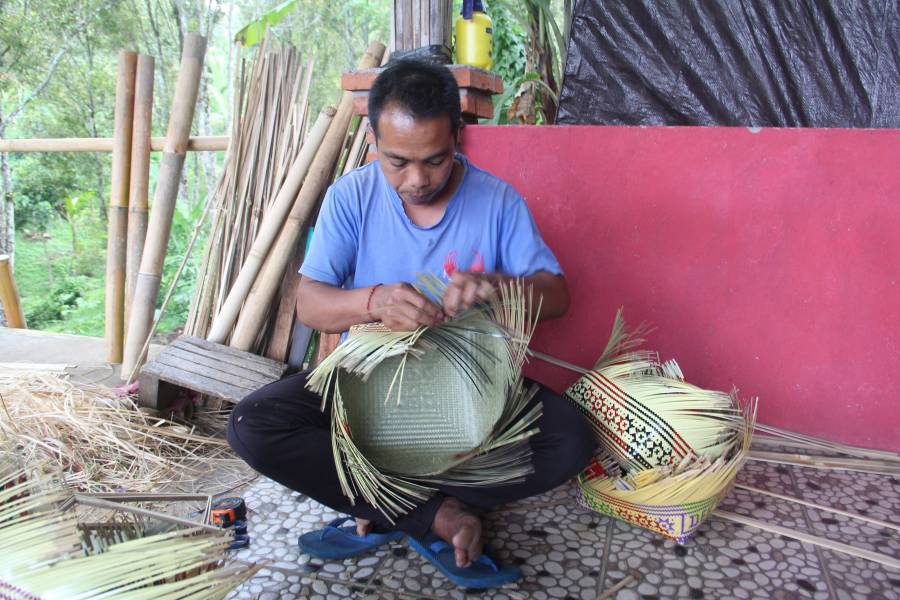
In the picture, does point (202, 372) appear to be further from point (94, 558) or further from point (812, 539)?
point (812, 539)

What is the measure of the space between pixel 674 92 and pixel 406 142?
1.56m

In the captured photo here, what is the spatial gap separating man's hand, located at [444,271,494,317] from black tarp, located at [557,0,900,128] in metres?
1.51

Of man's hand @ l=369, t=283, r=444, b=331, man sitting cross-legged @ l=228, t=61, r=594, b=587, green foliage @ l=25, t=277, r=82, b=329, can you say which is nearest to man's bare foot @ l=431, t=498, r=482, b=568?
man sitting cross-legged @ l=228, t=61, r=594, b=587

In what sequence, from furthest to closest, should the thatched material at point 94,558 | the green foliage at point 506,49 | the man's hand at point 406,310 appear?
1. the green foliage at point 506,49
2. the man's hand at point 406,310
3. the thatched material at point 94,558

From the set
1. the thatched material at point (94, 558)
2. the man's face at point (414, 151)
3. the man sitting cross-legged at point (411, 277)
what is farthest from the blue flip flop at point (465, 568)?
the man's face at point (414, 151)

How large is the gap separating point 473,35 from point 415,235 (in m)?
1.09

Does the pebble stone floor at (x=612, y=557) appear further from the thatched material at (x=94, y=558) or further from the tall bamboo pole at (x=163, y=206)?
the tall bamboo pole at (x=163, y=206)

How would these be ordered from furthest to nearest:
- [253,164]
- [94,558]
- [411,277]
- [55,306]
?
[55,306]
[253,164]
[411,277]
[94,558]

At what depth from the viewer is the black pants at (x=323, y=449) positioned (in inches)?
59.8

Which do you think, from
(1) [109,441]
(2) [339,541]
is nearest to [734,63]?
(2) [339,541]

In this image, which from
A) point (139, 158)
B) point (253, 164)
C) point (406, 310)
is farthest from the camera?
point (139, 158)

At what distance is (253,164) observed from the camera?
2.81 metres

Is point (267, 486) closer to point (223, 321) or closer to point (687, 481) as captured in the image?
point (223, 321)

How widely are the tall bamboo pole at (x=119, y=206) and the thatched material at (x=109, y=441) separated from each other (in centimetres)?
65
